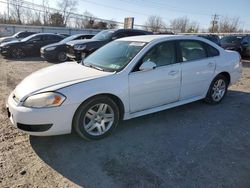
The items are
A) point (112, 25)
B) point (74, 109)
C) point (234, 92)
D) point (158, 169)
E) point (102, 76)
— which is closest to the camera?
point (158, 169)

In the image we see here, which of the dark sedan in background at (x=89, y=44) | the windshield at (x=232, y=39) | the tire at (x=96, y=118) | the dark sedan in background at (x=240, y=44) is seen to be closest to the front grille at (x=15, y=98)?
the tire at (x=96, y=118)

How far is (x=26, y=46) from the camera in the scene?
1442 centimetres

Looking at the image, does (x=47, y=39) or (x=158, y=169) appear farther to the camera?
(x=47, y=39)

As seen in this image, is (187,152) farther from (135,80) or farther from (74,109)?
(74,109)

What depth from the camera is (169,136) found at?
3916mm

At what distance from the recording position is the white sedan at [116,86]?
3.29 m

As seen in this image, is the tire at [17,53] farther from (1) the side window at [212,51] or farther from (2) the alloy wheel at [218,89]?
(2) the alloy wheel at [218,89]

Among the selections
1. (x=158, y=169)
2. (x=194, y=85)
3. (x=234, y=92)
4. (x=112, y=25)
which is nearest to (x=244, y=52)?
(x=234, y=92)

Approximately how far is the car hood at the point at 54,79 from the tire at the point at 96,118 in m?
0.38

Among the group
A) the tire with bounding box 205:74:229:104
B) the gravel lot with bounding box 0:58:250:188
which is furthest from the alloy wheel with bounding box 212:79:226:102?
the gravel lot with bounding box 0:58:250:188

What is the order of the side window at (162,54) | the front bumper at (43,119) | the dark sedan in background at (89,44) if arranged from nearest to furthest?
1. the front bumper at (43,119)
2. the side window at (162,54)
3. the dark sedan in background at (89,44)

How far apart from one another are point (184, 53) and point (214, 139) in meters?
1.74

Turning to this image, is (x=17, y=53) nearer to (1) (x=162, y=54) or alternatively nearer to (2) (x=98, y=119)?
(1) (x=162, y=54)

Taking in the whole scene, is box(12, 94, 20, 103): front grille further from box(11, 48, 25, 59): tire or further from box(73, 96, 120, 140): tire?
box(11, 48, 25, 59): tire
